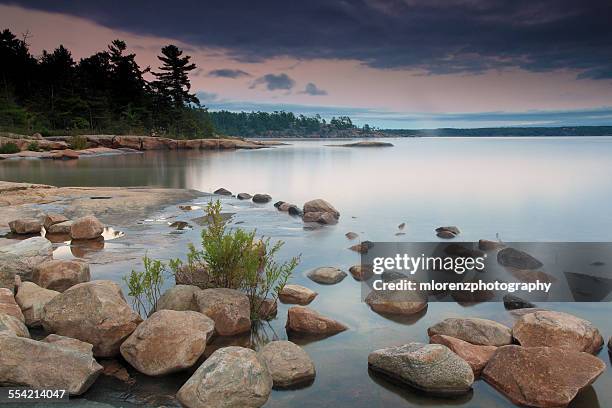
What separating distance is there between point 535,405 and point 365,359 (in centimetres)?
224

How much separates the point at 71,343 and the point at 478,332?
5749 millimetres

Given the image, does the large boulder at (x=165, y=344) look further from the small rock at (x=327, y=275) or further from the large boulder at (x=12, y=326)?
the small rock at (x=327, y=275)

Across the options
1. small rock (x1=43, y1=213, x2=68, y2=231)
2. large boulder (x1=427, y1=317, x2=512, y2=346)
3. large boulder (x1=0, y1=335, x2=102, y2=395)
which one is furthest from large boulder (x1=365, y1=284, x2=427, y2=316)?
small rock (x1=43, y1=213, x2=68, y2=231)

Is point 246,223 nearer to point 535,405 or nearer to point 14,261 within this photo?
point 14,261

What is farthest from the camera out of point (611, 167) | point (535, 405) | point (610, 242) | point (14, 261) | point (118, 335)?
point (611, 167)

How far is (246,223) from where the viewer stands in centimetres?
1748

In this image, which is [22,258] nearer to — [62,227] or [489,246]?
Answer: [62,227]

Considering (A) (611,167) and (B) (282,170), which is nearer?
(B) (282,170)

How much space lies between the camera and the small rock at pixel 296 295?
9.41 metres

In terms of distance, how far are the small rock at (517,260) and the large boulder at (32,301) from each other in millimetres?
9829

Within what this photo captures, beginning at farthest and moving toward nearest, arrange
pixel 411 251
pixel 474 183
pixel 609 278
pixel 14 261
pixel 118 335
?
pixel 474 183
pixel 411 251
pixel 609 278
pixel 14 261
pixel 118 335

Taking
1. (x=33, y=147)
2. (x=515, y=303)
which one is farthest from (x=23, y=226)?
(x=33, y=147)

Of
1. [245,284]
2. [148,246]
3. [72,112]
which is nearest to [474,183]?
[148,246]

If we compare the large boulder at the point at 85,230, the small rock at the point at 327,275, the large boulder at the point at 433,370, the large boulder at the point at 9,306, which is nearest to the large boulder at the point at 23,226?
the large boulder at the point at 85,230
